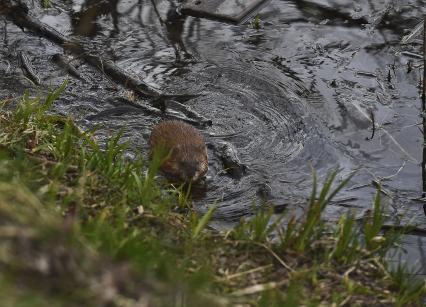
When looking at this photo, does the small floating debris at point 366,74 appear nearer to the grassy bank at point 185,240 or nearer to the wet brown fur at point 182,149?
the wet brown fur at point 182,149

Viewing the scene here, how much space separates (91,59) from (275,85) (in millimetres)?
1976

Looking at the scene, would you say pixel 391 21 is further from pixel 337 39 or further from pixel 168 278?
pixel 168 278

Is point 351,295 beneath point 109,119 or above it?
above

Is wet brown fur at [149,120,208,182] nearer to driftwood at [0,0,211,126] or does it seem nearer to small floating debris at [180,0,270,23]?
driftwood at [0,0,211,126]

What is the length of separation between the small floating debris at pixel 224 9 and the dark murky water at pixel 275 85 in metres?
0.13

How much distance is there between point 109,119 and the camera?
22.2 feet

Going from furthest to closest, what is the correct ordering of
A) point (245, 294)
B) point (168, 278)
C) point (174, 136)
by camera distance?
point (174, 136), point (245, 294), point (168, 278)

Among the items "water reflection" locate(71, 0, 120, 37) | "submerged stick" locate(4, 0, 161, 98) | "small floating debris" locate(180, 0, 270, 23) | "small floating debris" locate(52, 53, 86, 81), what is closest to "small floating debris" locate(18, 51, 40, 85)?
"small floating debris" locate(52, 53, 86, 81)

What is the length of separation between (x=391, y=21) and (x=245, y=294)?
5.84 meters

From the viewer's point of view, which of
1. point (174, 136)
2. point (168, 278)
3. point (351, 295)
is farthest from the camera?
point (174, 136)

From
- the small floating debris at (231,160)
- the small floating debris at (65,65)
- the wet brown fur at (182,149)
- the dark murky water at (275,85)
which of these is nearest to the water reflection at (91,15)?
the dark murky water at (275,85)

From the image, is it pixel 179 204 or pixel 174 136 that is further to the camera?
pixel 174 136

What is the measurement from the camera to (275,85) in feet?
23.7

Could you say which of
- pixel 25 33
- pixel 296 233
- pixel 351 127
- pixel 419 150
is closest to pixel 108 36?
pixel 25 33
